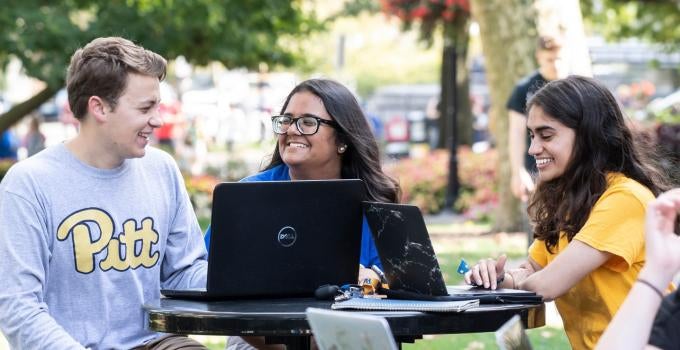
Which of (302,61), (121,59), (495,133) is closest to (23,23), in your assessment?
(302,61)

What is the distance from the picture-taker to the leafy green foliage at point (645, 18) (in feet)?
70.8

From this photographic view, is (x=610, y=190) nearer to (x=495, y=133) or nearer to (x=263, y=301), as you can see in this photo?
(x=263, y=301)

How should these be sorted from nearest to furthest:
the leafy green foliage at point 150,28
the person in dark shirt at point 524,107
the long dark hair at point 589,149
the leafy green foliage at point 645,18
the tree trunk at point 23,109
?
the long dark hair at point 589,149
the person in dark shirt at point 524,107
the leafy green foliage at point 150,28
the tree trunk at point 23,109
the leafy green foliage at point 645,18

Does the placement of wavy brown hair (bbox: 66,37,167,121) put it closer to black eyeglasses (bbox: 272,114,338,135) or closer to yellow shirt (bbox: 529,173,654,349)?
black eyeglasses (bbox: 272,114,338,135)

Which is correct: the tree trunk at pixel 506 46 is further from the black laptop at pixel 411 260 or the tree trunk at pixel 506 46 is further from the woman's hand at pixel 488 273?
the black laptop at pixel 411 260

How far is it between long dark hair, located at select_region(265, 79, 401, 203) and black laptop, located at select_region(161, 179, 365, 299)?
75cm

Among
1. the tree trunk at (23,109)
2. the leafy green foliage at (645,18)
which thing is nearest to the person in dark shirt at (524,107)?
the tree trunk at (23,109)

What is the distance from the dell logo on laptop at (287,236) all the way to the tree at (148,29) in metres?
10.7

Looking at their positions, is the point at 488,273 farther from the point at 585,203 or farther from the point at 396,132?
the point at 396,132

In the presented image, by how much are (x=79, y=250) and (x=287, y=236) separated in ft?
2.31

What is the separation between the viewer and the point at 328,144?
495 centimetres

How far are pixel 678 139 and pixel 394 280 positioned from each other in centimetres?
830

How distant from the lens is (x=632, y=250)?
13.1 ft

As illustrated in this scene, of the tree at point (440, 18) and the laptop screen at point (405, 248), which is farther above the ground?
the tree at point (440, 18)
